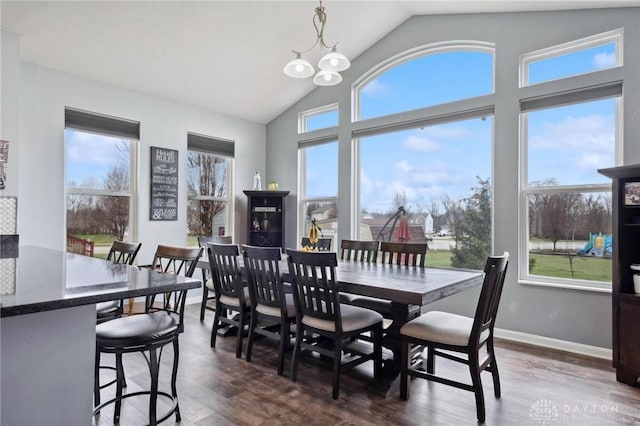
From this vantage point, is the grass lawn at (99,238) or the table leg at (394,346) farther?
the grass lawn at (99,238)

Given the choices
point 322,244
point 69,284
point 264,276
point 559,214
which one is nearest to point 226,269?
point 264,276

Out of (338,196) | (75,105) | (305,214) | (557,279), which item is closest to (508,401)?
(557,279)

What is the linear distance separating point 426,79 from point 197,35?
104 inches

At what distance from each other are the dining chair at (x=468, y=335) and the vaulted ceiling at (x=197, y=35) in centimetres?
277

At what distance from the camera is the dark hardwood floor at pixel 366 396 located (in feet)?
7.18

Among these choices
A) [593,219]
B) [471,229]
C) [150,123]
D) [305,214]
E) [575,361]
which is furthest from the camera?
[305,214]

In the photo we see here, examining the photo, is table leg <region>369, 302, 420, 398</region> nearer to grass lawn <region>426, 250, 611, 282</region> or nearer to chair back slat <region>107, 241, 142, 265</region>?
grass lawn <region>426, 250, 611, 282</region>

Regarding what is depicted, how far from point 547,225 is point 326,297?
2.53m

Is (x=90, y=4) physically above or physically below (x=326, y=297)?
above

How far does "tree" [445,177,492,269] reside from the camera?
4.04 metres

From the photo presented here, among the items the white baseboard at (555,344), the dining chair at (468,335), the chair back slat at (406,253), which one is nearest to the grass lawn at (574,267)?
the white baseboard at (555,344)

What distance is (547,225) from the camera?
365cm

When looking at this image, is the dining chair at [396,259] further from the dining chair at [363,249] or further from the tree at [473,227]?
the tree at [473,227]

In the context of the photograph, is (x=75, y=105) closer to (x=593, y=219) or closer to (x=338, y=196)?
(x=338, y=196)
